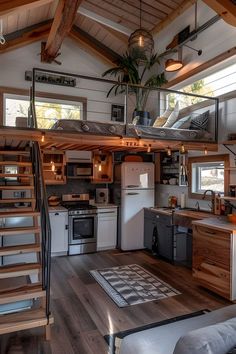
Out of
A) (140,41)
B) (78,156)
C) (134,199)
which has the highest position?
(140,41)

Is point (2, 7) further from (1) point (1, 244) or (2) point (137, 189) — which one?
(2) point (137, 189)

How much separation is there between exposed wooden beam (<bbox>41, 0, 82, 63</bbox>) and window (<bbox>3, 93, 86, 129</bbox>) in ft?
2.95

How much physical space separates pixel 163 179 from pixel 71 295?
3.05 metres

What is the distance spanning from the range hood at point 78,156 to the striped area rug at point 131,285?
2.17 meters

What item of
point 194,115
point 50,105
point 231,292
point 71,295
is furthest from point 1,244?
point 194,115

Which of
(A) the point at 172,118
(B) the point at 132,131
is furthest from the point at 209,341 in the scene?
(A) the point at 172,118

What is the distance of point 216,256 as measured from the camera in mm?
3227

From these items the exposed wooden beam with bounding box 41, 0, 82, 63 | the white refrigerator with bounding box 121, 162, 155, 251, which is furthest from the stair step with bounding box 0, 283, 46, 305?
the exposed wooden beam with bounding box 41, 0, 82, 63

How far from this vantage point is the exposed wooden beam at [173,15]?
177 inches

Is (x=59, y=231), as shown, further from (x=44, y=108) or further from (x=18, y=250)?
(x=44, y=108)

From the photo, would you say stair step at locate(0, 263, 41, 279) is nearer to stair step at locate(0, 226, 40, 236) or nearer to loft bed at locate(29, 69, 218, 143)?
stair step at locate(0, 226, 40, 236)

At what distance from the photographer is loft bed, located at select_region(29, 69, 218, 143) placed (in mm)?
3674

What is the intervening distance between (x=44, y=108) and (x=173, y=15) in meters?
3.05

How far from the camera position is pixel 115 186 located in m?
5.59
